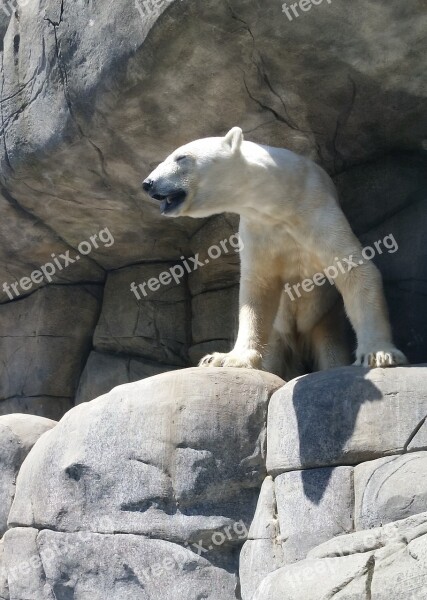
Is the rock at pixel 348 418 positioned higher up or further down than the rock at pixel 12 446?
higher up

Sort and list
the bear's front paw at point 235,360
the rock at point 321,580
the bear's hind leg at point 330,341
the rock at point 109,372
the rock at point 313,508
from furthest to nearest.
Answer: the rock at point 109,372 → the bear's hind leg at point 330,341 → the bear's front paw at point 235,360 → the rock at point 313,508 → the rock at point 321,580

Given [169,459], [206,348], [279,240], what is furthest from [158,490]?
[206,348]

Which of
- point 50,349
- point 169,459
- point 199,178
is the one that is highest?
point 199,178

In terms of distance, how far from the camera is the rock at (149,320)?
8.39 meters

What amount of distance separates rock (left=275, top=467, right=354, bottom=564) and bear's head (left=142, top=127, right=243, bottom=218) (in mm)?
1716

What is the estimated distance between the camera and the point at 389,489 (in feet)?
15.1

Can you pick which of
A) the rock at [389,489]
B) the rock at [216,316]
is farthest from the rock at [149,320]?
the rock at [389,489]

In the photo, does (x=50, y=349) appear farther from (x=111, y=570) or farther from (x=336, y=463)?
(x=336, y=463)

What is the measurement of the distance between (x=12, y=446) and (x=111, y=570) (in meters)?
1.52

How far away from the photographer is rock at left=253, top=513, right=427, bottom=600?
3660 millimetres

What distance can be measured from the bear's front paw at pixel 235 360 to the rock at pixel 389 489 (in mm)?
1307

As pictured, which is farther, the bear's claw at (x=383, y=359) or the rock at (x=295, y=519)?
the bear's claw at (x=383, y=359)

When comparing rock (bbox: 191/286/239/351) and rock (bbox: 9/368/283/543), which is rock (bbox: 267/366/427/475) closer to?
rock (bbox: 9/368/283/543)

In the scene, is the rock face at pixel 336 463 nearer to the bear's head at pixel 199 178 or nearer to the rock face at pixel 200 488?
the rock face at pixel 200 488
